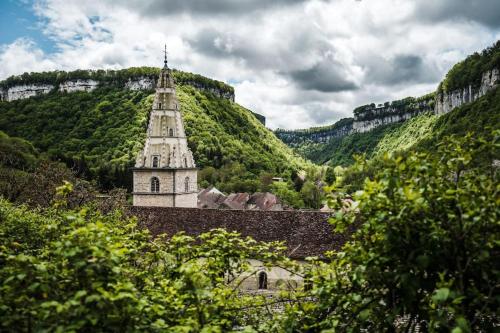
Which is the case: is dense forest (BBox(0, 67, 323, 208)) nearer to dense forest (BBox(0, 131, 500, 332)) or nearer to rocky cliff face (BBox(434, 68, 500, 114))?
rocky cliff face (BBox(434, 68, 500, 114))

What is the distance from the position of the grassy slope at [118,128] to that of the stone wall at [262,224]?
4720 cm

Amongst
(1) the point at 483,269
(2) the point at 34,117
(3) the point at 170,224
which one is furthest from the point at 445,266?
(2) the point at 34,117

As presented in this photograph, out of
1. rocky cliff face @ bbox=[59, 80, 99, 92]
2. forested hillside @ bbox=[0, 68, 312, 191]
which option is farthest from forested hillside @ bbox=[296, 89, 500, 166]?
rocky cliff face @ bbox=[59, 80, 99, 92]

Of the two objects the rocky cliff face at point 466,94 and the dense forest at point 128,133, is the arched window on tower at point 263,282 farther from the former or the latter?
the rocky cliff face at point 466,94

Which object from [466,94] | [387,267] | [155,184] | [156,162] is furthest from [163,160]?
[466,94]

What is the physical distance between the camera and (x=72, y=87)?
408 ft

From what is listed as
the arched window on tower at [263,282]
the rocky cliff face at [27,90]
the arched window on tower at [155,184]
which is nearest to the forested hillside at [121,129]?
the rocky cliff face at [27,90]

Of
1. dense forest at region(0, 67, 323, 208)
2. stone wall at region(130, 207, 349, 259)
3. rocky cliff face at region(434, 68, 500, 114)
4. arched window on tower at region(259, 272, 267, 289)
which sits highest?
rocky cliff face at region(434, 68, 500, 114)

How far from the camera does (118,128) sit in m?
90.6

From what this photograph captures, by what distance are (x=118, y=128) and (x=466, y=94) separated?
8229 centimetres

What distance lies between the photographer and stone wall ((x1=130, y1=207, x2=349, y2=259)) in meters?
22.9

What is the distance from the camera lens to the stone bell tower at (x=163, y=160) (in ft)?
108

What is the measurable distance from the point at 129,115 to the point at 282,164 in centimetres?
4022

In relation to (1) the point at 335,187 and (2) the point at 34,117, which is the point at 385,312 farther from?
(2) the point at 34,117
